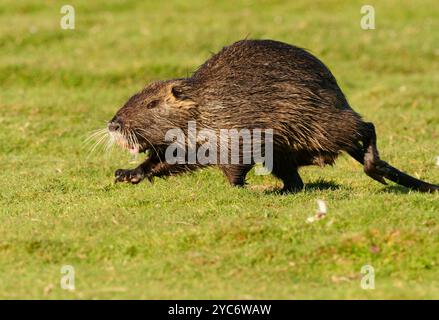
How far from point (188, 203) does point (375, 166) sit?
64.8 inches

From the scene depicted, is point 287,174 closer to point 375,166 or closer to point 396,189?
point 375,166

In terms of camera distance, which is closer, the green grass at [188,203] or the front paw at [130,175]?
the green grass at [188,203]

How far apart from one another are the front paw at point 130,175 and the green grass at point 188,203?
146 mm

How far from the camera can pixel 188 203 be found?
27.3ft

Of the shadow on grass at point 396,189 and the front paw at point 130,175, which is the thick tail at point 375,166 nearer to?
the shadow on grass at point 396,189

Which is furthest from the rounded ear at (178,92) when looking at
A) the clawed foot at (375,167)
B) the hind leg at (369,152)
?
the clawed foot at (375,167)

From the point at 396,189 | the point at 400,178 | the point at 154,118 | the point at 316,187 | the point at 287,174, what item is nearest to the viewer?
the point at 400,178

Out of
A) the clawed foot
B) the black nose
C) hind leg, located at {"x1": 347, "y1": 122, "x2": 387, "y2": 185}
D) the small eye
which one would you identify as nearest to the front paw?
the black nose

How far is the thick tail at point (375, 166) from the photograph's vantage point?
8.38 m

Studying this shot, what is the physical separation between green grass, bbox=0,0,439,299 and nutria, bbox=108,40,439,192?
1.02ft

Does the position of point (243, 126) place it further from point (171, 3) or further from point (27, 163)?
point (171, 3)

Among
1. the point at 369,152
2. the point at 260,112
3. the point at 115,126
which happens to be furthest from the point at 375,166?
the point at 115,126

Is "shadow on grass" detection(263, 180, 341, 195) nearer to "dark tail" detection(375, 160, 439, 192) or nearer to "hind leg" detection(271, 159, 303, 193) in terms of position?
"hind leg" detection(271, 159, 303, 193)

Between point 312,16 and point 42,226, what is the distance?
38.8ft
